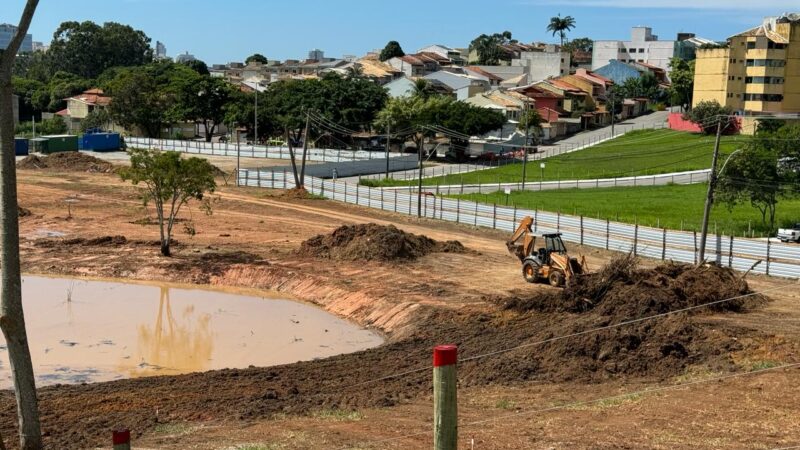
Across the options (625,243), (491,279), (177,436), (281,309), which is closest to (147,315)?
(281,309)

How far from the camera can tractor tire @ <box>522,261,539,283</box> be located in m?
33.8

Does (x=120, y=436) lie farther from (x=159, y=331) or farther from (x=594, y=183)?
(x=594, y=183)

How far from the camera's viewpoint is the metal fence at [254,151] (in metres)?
90.4

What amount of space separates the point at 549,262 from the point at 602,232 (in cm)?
1207

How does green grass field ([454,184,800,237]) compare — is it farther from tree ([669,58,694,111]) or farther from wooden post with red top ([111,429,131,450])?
tree ([669,58,694,111])

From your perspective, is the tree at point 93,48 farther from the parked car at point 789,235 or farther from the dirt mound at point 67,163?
the parked car at point 789,235

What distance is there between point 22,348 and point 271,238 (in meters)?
34.7

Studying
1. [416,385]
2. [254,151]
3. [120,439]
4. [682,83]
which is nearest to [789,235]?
[416,385]

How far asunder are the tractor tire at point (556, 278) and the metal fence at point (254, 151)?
185 feet

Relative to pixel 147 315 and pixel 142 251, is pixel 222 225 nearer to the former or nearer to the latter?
pixel 142 251

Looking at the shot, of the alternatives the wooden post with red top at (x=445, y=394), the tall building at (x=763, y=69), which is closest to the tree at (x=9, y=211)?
the wooden post with red top at (x=445, y=394)

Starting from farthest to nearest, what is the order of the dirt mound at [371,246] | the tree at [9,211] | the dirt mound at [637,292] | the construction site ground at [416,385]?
the dirt mound at [371,246] < the dirt mound at [637,292] < the construction site ground at [416,385] < the tree at [9,211]

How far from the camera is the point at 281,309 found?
3281 centimetres

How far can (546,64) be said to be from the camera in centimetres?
16600
